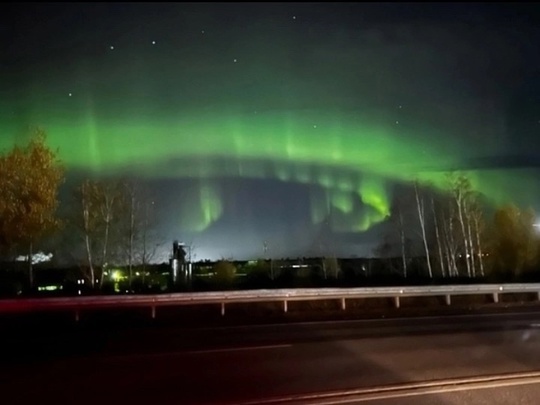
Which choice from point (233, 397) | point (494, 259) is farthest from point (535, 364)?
point (494, 259)

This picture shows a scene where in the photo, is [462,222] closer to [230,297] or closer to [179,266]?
[179,266]

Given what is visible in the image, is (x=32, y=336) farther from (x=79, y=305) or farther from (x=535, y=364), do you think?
(x=535, y=364)

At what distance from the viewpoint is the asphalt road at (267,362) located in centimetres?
1066

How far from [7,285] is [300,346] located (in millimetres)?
24845

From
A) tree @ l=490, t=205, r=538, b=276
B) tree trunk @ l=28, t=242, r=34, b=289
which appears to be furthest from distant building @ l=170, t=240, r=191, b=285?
tree @ l=490, t=205, r=538, b=276

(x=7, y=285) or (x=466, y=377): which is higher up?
(x=7, y=285)

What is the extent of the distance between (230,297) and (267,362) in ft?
38.1

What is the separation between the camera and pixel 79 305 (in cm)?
2352

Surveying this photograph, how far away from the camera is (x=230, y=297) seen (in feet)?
83.0

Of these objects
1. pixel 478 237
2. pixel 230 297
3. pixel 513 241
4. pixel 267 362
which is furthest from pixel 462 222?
pixel 267 362

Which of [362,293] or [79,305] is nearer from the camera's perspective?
[79,305]

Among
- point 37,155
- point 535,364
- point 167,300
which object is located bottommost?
point 535,364

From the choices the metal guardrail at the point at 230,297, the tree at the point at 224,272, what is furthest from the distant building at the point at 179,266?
the metal guardrail at the point at 230,297

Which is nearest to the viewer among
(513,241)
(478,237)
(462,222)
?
(513,241)
